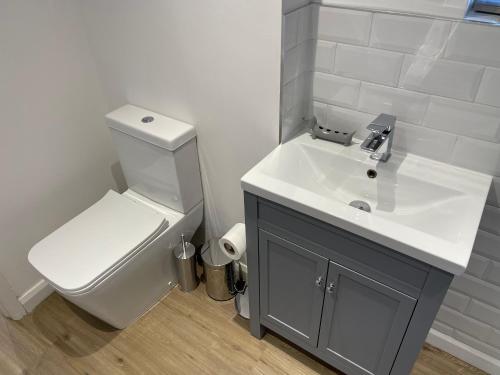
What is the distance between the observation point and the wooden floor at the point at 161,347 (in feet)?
5.42

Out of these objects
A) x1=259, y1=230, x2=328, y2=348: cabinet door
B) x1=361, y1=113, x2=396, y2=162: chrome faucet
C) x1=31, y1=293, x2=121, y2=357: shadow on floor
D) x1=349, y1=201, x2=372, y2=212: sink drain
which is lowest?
x1=31, y1=293, x2=121, y2=357: shadow on floor

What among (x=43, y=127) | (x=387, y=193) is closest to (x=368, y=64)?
(x=387, y=193)

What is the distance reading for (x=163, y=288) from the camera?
75.8 inches

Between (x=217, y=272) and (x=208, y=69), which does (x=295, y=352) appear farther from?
(x=208, y=69)

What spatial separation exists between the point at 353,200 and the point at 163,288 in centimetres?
106

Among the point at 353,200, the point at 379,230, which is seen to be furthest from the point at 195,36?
the point at 379,230

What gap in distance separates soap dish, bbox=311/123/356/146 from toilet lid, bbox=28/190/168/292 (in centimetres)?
A: 75

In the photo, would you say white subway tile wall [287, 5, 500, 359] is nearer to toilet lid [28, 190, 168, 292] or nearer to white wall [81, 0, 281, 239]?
white wall [81, 0, 281, 239]

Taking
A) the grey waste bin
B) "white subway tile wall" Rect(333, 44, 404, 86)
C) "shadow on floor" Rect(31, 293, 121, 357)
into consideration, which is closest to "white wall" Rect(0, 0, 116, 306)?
"shadow on floor" Rect(31, 293, 121, 357)

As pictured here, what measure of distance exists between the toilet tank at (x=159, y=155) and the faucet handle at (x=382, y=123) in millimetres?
754

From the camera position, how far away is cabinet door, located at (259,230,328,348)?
1309 millimetres

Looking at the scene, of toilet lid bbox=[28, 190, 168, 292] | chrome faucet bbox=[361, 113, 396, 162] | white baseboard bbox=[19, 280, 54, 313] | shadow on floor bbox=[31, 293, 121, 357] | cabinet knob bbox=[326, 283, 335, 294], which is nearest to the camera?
chrome faucet bbox=[361, 113, 396, 162]

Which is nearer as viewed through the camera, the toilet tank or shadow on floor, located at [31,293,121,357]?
the toilet tank

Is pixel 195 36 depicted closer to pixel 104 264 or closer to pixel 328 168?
pixel 328 168
